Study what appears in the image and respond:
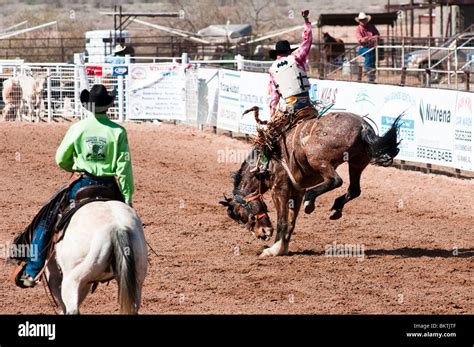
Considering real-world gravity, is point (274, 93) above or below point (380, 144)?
above

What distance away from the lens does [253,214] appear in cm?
1151

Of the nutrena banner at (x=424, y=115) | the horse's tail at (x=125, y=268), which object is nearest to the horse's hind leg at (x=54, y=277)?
the horse's tail at (x=125, y=268)

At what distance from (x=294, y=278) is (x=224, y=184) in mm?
6595

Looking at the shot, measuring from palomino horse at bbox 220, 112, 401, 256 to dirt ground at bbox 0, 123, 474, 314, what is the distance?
504mm

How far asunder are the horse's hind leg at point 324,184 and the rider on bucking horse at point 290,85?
0.73 metres

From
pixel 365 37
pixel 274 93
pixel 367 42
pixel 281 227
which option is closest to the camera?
pixel 281 227

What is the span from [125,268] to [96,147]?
1180mm

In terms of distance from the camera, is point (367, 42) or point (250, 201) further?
point (367, 42)

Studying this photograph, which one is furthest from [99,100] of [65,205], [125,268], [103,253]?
[125,268]

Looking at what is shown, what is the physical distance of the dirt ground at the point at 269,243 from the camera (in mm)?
9242

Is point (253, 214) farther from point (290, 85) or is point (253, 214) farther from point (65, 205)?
point (65, 205)

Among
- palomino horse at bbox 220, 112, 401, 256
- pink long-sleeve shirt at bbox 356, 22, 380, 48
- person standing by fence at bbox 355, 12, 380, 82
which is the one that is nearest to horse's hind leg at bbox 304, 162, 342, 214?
palomino horse at bbox 220, 112, 401, 256

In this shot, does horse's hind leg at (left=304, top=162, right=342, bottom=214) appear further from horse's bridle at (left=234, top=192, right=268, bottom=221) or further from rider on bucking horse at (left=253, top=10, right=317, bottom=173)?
rider on bucking horse at (left=253, top=10, right=317, bottom=173)
